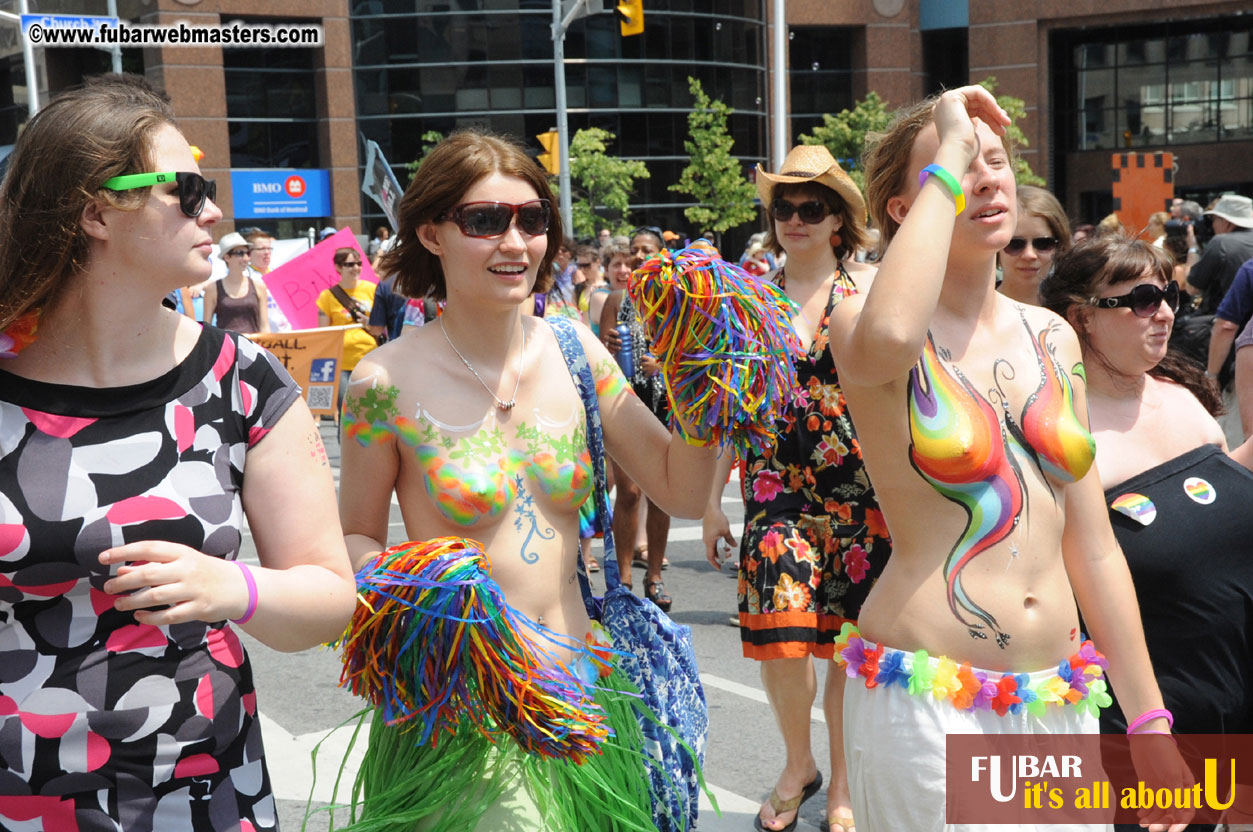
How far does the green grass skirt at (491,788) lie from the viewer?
2605 millimetres

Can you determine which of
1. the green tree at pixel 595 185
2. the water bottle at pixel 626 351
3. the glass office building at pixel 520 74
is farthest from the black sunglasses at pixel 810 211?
the glass office building at pixel 520 74

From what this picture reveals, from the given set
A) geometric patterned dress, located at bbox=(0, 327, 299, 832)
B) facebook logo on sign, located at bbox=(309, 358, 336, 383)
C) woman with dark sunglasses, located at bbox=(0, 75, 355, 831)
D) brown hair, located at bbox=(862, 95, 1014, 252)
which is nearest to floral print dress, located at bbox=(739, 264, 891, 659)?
brown hair, located at bbox=(862, 95, 1014, 252)

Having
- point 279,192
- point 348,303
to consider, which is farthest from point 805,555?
point 279,192

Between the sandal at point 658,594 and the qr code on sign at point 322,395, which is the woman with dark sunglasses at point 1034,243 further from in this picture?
the qr code on sign at point 322,395

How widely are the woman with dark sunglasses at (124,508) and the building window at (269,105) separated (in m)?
41.8

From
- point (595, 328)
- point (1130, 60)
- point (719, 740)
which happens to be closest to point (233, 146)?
point (1130, 60)

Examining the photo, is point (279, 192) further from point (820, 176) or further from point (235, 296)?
point (820, 176)

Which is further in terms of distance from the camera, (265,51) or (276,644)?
(265,51)

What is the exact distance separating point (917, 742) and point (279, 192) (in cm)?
4154

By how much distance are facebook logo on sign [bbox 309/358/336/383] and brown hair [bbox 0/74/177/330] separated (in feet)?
36.0

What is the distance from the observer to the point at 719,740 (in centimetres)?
514

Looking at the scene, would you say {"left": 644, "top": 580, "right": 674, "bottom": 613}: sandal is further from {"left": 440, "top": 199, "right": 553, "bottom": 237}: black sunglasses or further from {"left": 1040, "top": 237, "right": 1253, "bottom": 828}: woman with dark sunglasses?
{"left": 440, "top": 199, "right": 553, "bottom": 237}: black sunglasses

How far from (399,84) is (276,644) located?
135ft

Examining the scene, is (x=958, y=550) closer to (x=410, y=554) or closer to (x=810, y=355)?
(x=410, y=554)
